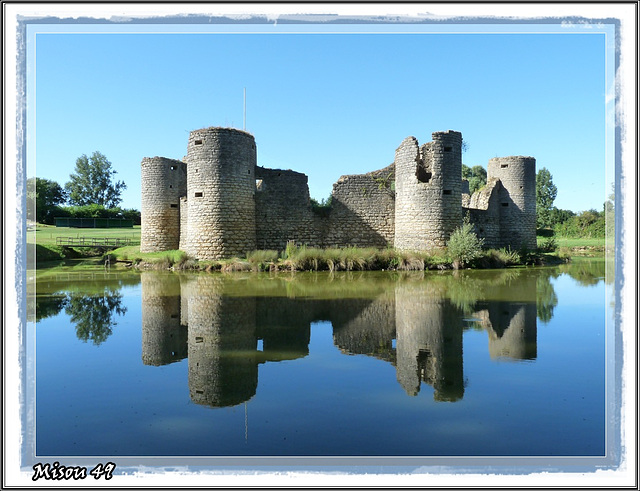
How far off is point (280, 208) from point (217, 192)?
3740 mm

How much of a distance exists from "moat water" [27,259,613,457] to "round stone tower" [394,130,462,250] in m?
10.2

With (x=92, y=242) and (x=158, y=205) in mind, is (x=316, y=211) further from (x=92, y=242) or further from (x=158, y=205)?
(x=92, y=242)

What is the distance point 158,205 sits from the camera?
25.7 meters

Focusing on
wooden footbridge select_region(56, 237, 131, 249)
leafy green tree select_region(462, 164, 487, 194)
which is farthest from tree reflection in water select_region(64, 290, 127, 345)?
leafy green tree select_region(462, 164, 487, 194)

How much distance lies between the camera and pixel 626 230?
4.23m

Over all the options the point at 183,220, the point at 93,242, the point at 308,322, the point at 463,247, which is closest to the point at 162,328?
the point at 308,322

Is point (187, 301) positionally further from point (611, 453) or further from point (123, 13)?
point (611, 453)

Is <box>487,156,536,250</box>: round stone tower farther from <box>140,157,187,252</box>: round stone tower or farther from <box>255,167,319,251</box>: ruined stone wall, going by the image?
<box>140,157,187,252</box>: round stone tower

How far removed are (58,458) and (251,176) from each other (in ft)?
65.0

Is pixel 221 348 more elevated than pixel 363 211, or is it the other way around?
pixel 363 211

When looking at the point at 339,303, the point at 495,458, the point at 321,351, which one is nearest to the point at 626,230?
the point at 495,458

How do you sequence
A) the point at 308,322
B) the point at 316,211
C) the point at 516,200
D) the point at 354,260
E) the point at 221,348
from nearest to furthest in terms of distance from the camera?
the point at 221,348 → the point at 308,322 → the point at 354,260 → the point at 316,211 → the point at 516,200

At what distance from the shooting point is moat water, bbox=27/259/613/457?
12.8 feet

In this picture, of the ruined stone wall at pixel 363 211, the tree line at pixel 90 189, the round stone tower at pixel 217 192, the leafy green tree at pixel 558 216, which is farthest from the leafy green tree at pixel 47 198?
the leafy green tree at pixel 558 216
